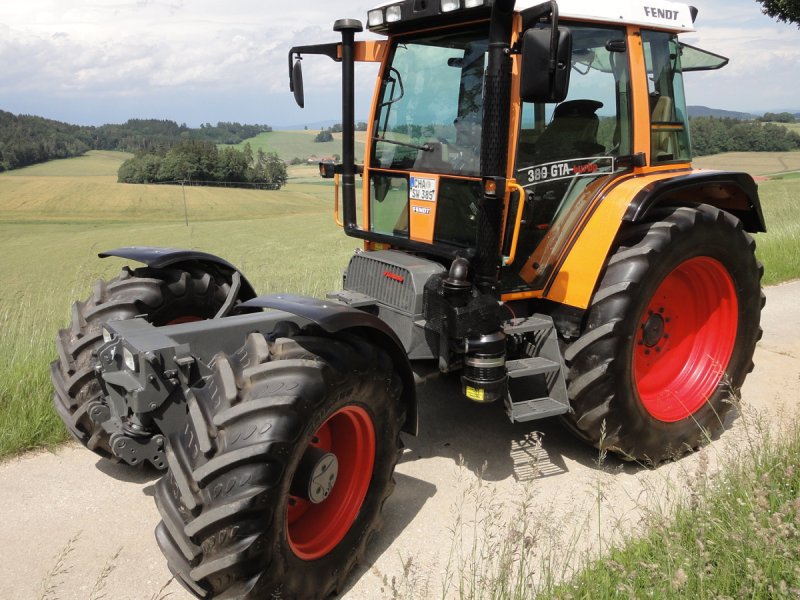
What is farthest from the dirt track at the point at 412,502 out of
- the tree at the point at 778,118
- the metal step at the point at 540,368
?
the tree at the point at 778,118

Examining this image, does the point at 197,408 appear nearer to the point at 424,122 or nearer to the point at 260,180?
the point at 424,122

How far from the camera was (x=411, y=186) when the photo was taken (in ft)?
13.2

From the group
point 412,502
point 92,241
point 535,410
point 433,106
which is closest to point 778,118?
point 92,241

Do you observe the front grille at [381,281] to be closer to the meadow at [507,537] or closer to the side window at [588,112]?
the side window at [588,112]

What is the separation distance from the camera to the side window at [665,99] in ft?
13.8

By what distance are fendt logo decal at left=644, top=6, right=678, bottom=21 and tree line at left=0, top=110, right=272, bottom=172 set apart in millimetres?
66758

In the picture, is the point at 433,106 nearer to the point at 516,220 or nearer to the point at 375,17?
the point at 375,17

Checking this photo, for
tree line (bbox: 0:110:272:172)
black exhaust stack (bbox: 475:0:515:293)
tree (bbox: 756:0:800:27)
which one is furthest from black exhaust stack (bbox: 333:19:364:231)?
tree line (bbox: 0:110:272:172)

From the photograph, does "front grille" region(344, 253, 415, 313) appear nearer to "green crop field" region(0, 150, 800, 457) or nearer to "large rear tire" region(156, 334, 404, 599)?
"large rear tire" region(156, 334, 404, 599)

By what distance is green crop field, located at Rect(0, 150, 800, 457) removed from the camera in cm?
477

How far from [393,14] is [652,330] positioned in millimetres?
2439

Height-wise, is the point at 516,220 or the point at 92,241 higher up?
the point at 516,220

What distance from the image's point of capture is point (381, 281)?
401cm

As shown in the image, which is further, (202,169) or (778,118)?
(202,169)
